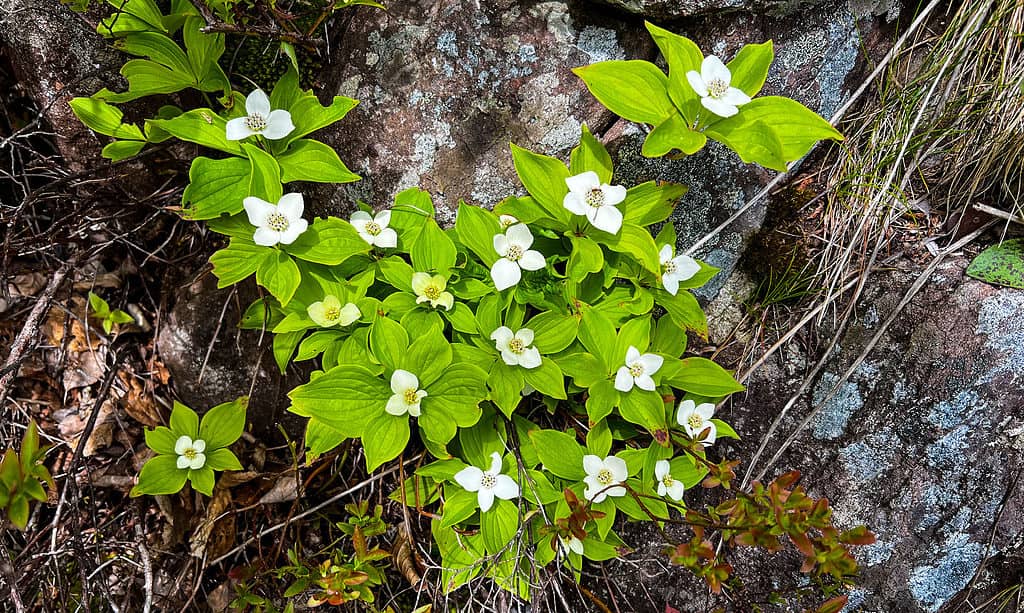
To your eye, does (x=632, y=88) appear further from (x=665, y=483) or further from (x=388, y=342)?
(x=665, y=483)

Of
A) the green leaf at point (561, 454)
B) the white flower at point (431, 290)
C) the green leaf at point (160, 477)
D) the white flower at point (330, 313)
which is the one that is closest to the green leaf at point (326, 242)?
the white flower at point (330, 313)

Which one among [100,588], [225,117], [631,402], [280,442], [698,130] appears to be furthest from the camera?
[280,442]

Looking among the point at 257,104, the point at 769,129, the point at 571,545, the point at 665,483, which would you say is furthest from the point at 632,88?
the point at 571,545

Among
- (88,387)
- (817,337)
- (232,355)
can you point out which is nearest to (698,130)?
(817,337)

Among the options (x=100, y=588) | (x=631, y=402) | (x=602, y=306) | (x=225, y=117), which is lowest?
(x=100, y=588)

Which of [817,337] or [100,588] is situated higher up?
[817,337]

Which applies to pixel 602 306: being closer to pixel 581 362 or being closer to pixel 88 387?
pixel 581 362

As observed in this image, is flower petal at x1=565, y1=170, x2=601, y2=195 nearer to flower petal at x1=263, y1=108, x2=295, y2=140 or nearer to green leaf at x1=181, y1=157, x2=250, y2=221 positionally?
flower petal at x1=263, y1=108, x2=295, y2=140

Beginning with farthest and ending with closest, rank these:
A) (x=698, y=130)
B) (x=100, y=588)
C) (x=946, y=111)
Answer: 1. (x=100, y=588)
2. (x=946, y=111)
3. (x=698, y=130)

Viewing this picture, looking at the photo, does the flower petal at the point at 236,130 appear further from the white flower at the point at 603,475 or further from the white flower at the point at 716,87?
the white flower at the point at 603,475
